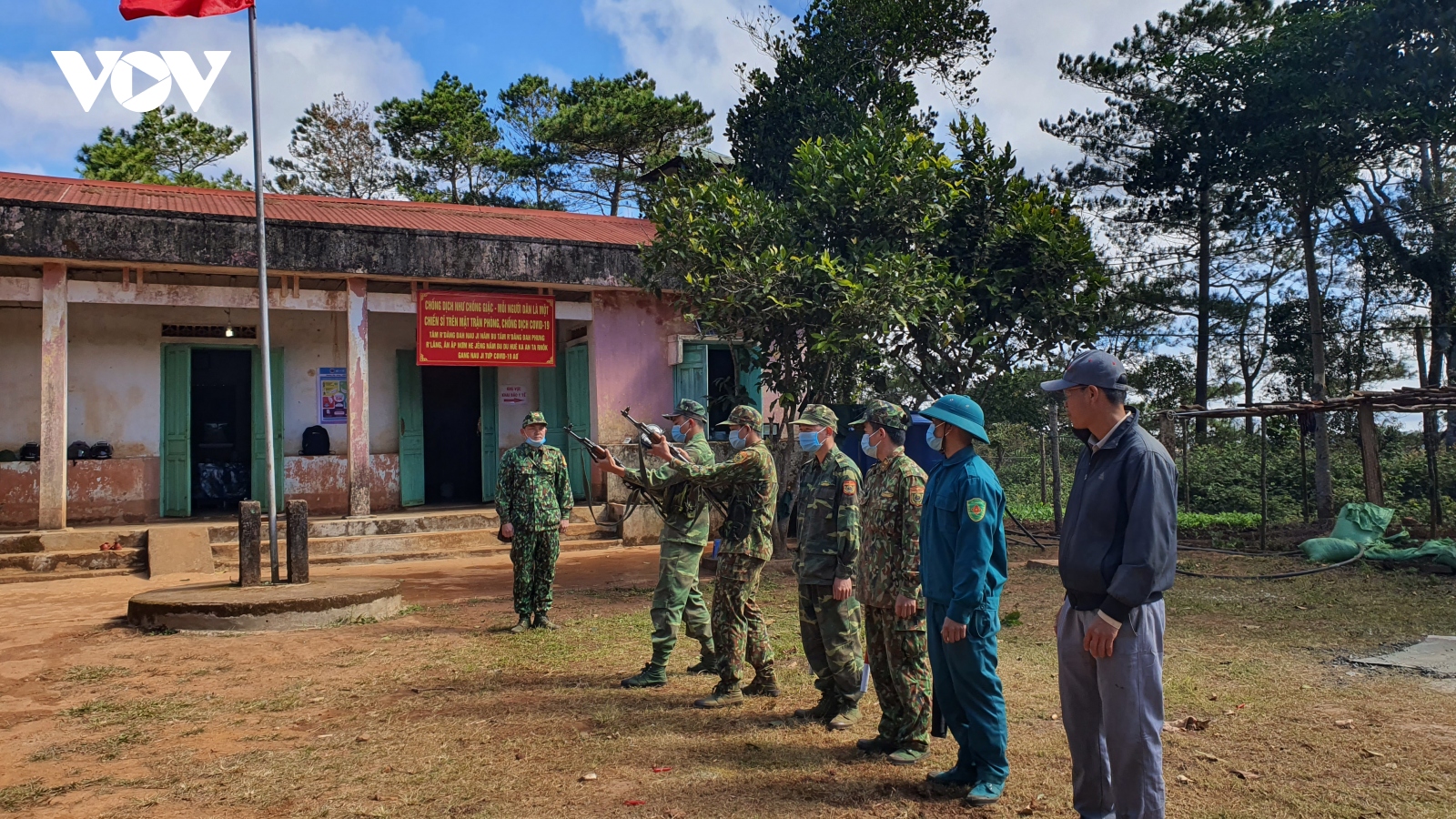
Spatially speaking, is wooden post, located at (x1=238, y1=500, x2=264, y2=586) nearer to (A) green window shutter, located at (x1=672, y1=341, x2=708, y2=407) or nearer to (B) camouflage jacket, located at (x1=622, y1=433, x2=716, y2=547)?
(B) camouflage jacket, located at (x1=622, y1=433, x2=716, y2=547)

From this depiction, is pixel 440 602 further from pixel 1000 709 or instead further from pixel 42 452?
pixel 1000 709

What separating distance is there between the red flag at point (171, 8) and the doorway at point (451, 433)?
6.67 meters

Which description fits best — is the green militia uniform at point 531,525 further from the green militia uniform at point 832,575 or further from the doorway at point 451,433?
the doorway at point 451,433

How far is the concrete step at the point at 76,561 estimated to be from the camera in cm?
1023

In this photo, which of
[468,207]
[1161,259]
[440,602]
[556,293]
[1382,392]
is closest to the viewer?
[440,602]

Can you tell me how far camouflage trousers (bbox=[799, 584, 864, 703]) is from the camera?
15.6 ft

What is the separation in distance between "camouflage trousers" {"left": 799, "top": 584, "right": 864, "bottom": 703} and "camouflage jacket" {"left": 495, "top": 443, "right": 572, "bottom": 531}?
3.16m

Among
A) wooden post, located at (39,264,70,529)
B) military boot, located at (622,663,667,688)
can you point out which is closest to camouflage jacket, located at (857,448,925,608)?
military boot, located at (622,663,667,688)

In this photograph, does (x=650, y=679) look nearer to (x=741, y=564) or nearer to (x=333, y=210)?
(x=741, y=564)

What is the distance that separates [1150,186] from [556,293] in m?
11.3

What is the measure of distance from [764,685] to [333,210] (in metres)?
10.8

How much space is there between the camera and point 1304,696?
5438 millimetres

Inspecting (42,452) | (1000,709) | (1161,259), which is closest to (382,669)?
(1000,709)

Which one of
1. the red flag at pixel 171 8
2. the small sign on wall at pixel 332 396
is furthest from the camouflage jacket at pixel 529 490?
the small sign on wall at pixel 332 396
